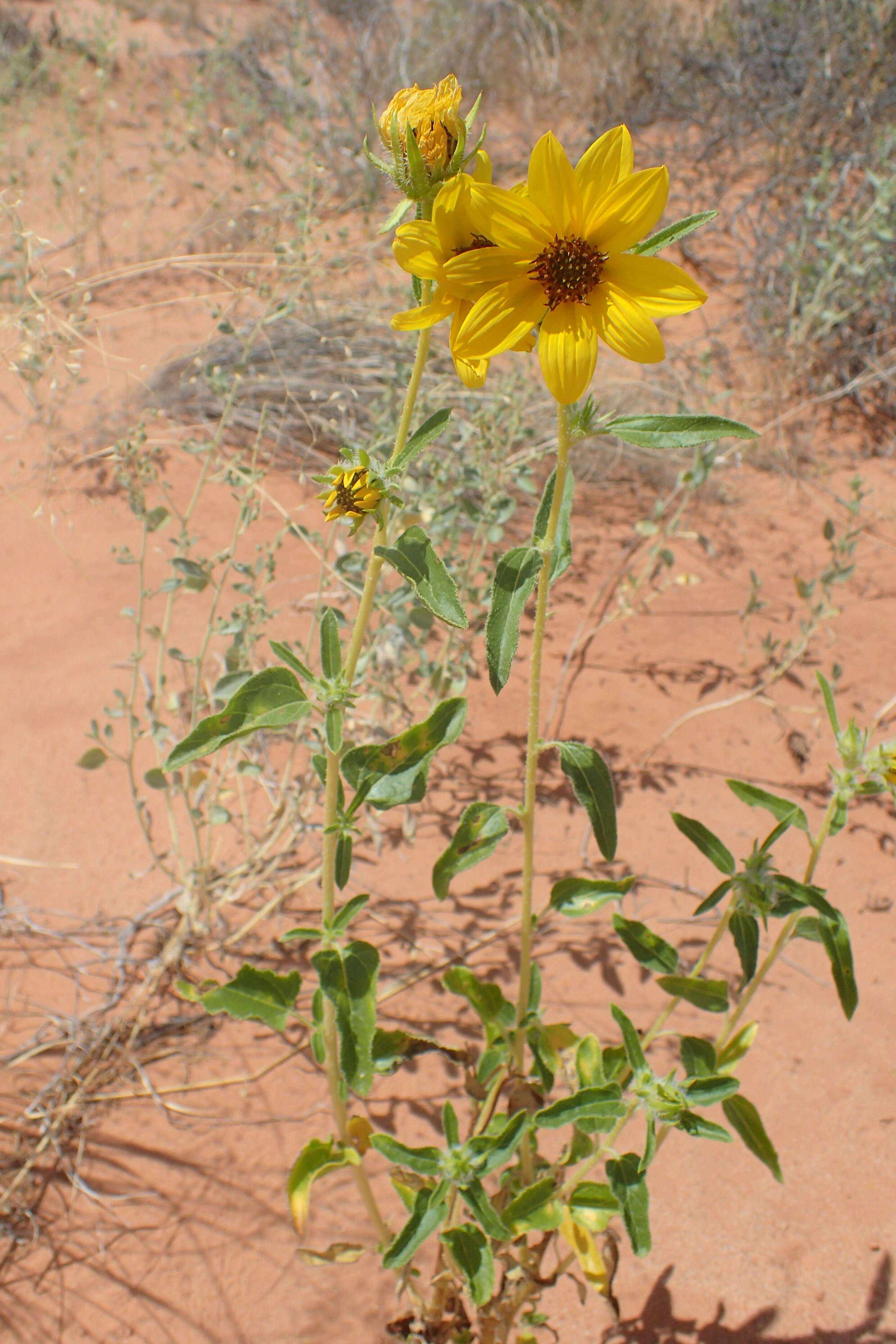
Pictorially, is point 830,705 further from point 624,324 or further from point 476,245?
point 476,245

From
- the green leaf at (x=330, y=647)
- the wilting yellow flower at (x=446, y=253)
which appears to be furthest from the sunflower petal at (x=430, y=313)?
the green leaf at (x=330, y=647)

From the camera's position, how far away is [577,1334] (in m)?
1.60

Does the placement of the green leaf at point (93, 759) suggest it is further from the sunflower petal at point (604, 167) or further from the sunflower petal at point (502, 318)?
the sunflower petal at point (604, 167)

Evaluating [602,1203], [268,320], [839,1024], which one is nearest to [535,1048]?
[602,1203]

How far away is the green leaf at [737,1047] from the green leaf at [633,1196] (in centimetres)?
24

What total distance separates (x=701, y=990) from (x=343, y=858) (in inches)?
20.0

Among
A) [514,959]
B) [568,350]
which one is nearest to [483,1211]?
[514,959]

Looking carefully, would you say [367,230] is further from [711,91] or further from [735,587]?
[735,587]

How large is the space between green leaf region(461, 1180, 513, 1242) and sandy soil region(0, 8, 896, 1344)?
1.72ft

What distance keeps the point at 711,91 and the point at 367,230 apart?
2.32m

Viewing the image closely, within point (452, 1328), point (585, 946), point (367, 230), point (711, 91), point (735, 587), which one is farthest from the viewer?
point (711, 91)

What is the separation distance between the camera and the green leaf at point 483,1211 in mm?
1191

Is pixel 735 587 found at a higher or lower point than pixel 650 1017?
higher

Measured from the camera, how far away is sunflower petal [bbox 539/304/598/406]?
98 cm
